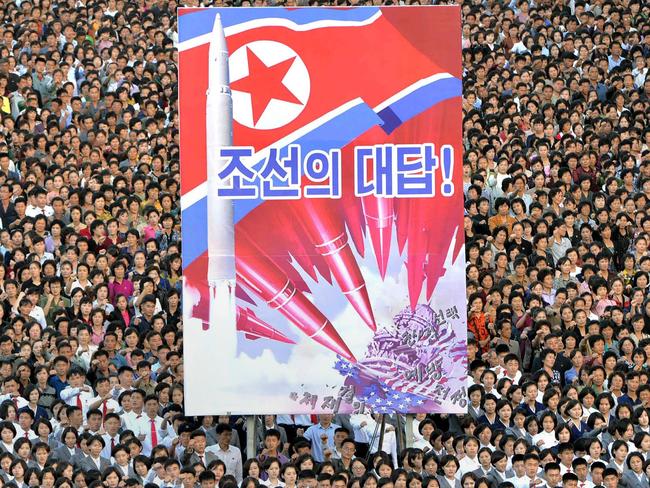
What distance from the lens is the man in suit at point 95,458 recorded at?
15656 mm

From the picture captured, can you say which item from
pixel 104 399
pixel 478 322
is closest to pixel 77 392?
pixel 104 399

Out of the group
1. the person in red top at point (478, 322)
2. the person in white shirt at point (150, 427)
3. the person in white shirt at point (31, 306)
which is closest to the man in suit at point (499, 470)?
the person in red top at point (478, 322)

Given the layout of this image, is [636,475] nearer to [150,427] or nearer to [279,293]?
[279,293]

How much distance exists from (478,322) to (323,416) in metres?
2.16

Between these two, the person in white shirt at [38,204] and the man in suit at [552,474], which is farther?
the person in white shirt at [38,204]

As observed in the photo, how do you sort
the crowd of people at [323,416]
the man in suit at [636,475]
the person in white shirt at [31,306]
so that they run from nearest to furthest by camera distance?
Result: the crowd of people at [323,416] → the man in suit at [636,475] → the person in white shirt at [31,306]

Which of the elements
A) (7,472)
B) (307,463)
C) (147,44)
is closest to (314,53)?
(307,463)

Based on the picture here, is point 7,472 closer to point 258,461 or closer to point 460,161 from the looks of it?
point 258,461

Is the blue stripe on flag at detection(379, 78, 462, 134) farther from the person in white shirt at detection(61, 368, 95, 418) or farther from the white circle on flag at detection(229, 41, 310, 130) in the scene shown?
the person in white shirt at detection(61, 368, 95, 418)

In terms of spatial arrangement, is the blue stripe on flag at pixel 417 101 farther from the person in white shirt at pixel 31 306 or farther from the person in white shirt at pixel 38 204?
the person in white shirt at pixel 38 204

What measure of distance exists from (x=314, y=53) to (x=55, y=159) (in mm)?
5843

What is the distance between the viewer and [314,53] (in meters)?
15.4

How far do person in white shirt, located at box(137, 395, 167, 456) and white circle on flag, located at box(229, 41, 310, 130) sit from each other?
298cm

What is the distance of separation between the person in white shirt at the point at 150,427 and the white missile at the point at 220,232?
4.86 ft
